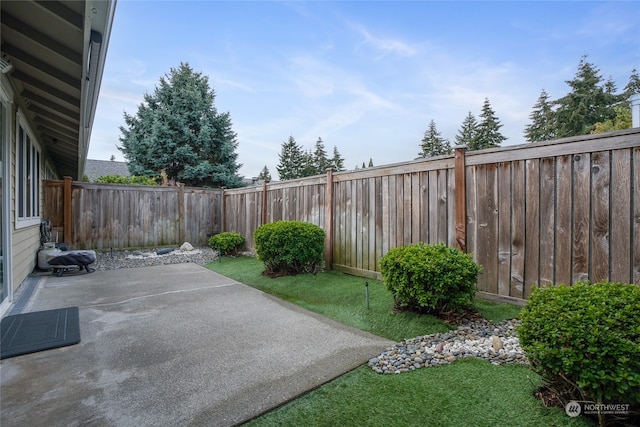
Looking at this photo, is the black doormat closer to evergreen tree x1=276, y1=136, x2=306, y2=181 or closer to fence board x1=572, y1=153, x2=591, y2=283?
fence board x1=572, y1=153, x2=591, y2=283

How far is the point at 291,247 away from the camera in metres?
5.55

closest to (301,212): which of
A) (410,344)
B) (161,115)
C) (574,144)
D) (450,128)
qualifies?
(410,344)

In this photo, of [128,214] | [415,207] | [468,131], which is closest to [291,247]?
[415,207]

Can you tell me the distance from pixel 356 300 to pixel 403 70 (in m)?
7.05

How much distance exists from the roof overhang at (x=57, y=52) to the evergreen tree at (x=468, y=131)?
3230 cm

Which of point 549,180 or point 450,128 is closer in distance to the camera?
point 549,180

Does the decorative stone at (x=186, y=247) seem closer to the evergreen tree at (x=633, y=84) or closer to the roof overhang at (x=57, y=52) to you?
the roof overhang at (x=57, y=52)

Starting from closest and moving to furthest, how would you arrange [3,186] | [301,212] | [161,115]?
[3,186] < [301,212] < [161,115]

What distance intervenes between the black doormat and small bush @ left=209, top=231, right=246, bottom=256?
4.19 metres

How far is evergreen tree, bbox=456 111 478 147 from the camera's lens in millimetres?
30859

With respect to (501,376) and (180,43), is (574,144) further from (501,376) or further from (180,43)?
(180,43)

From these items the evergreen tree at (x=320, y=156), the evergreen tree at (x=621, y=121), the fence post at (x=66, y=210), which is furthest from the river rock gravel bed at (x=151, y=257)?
the evergreen tree at (x=320, y=156)

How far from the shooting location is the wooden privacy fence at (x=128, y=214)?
7.72 m

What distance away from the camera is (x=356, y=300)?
162 inches
